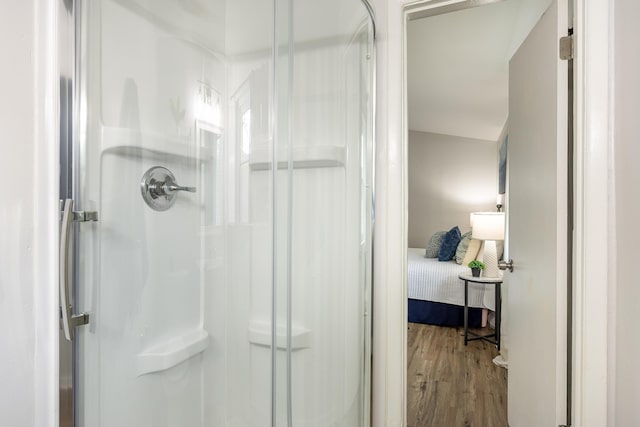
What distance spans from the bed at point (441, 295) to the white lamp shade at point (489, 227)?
1.64 ft

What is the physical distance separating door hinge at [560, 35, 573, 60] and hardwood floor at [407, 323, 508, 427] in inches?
76.7

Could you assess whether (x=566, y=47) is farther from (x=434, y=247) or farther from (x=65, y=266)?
(x=434, y=247)

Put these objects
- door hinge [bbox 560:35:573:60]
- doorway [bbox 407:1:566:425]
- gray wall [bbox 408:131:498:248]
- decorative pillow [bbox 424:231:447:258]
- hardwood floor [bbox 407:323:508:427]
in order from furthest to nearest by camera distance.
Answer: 1. gray wall [bbox 408:131:498:248]
2. decorative pillow [bbox 424:231:447:258]
3. doorway [bbox 407:1:566:425]
4. hardwood floor [bbox 407:323:508:427]
5. door hinge [bbox 560:35:573:60]

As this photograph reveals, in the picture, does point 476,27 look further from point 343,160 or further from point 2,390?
point 2,390

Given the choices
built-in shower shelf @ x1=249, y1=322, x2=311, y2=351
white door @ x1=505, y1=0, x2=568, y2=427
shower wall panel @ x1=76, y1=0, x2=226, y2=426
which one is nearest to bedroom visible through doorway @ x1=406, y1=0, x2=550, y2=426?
white door @ x1=505, y1=0, x2=568, y2=427

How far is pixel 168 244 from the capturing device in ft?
3.20

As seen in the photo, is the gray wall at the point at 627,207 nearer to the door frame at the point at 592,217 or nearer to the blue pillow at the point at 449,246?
the door frame at the point at 592,217

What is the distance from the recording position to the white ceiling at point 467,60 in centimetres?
251

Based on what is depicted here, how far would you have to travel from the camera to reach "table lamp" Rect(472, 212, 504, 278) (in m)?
3.64

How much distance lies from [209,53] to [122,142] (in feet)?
1.25

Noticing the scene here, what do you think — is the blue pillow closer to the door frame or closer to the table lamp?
the table lamp

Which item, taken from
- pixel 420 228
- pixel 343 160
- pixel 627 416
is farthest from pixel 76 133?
pixel 420 228

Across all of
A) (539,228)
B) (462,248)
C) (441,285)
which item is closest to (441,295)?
(441,285)

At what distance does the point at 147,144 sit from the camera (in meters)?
0.91
